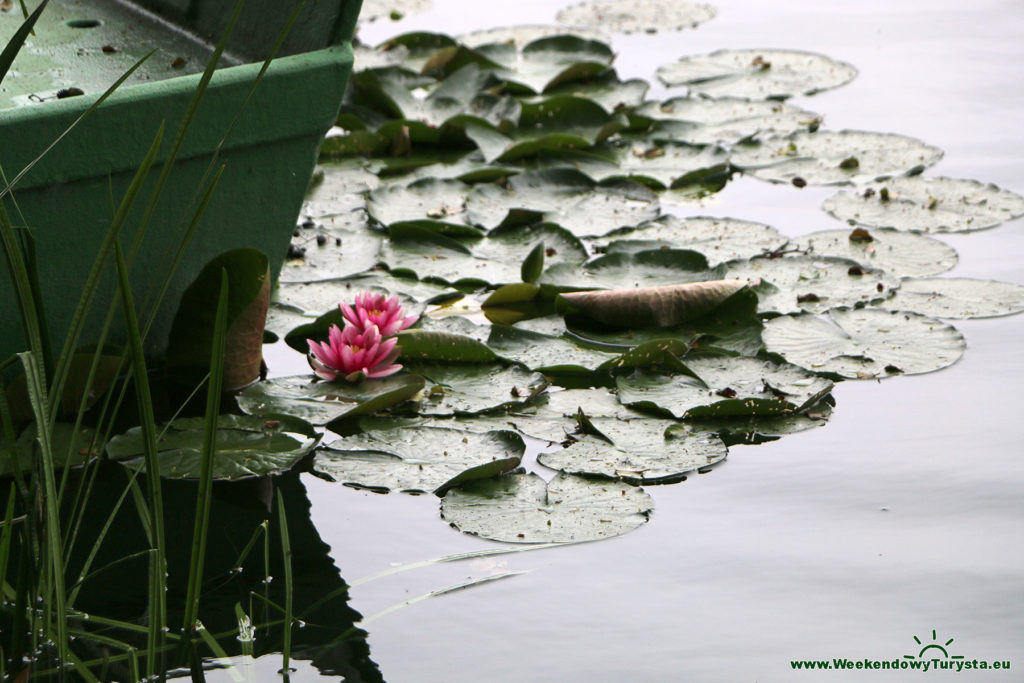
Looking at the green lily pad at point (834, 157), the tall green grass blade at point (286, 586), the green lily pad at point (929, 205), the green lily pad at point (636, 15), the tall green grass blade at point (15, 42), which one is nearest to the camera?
the tall green grass blade at point (15, 42)

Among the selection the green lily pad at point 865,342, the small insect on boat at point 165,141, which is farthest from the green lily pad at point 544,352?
the small insect on boat at point 165,141

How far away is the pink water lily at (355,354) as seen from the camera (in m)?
1.68

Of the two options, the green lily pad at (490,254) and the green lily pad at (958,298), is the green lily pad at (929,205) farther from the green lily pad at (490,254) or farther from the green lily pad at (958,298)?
the green lily pad at (490,254)

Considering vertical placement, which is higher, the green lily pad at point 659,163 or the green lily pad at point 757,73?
the green lily pad at point 757,73

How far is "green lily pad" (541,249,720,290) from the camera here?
196cm

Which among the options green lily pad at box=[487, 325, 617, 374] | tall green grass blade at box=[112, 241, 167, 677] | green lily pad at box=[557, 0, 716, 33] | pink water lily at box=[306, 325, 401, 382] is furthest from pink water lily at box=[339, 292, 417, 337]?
green lily pad at box=[557, 0, 716, 33]

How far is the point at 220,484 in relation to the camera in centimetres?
146

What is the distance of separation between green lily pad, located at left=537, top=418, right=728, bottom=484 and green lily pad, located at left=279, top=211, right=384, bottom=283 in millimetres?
705

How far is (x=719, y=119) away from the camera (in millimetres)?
2770

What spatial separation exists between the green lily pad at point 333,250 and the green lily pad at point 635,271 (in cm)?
37

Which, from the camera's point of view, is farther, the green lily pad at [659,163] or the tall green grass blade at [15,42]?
the green lily pad at [659,163]

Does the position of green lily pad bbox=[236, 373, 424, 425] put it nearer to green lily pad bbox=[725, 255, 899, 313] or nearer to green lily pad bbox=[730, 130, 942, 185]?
green lily pad bbox=[725, 255, 899, 313]

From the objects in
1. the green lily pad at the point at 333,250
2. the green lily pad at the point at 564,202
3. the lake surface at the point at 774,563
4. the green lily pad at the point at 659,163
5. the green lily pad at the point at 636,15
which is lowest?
the lake surface at the point at 774,563

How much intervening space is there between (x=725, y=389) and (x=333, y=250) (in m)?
0.86
